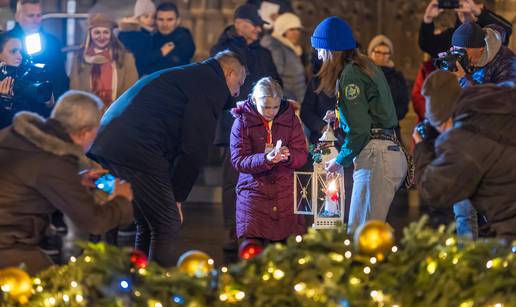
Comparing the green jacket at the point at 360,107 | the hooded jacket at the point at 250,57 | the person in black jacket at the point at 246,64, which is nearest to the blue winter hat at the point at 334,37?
the green jacket at the point at 360,107

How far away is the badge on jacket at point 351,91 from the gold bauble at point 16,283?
333 centimetres

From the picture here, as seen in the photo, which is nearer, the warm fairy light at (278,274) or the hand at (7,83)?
the warm fairy light at (278,274)

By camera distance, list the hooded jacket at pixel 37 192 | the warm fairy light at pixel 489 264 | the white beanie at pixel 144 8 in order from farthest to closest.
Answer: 1. the white beanie at pixel 144 8
2. the hooded jacket at pixel 37 192
3. the warm fairy light at pixel 489 264

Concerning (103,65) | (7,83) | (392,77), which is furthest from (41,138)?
(103,65)

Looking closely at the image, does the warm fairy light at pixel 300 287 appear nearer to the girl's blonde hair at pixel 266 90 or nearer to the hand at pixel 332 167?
the hand at pixel 332 167

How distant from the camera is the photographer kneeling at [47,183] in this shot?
7.16 metres

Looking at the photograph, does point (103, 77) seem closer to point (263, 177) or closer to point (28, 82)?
point (28, 82)

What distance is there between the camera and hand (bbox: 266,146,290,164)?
9789 mm

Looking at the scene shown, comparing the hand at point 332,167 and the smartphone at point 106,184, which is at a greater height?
the smartphone at point 106,184

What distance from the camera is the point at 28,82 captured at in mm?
11250

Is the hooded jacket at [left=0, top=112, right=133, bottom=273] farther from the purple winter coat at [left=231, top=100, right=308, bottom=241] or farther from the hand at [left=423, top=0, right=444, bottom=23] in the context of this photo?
the hand at [left=423, top=0, right=444, bottom=23]

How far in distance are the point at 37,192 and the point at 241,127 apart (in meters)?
3.04

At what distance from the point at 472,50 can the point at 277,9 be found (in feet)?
17.4

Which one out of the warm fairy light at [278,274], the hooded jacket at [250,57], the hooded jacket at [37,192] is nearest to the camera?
the warm fairy light at [278,274]
